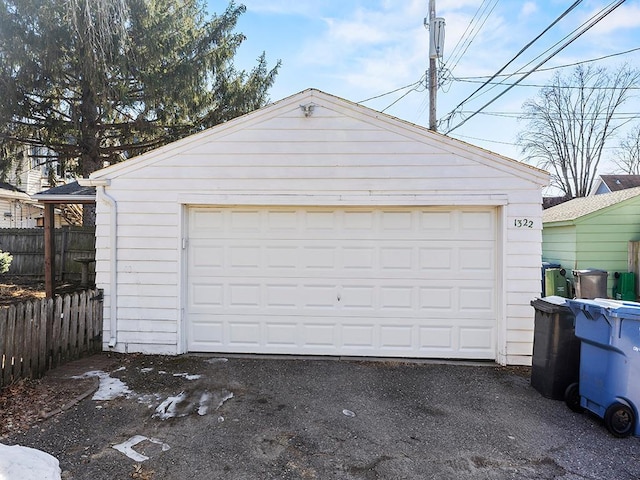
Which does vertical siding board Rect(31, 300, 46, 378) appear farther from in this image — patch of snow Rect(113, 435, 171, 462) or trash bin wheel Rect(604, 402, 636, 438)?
trash bin wheel Rect(604, 402, 636, 438)

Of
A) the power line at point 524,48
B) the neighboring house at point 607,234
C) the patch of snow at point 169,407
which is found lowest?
the patch of snow at point 169,407

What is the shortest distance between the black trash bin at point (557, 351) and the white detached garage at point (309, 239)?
99 centimetres

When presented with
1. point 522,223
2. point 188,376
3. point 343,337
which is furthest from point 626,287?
point 188,376

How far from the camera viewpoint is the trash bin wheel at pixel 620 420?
11.6 feet

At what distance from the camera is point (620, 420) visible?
3553 mm

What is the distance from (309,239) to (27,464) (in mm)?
3889

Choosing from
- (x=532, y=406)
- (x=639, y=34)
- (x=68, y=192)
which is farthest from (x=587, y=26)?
(x=68, y=192)

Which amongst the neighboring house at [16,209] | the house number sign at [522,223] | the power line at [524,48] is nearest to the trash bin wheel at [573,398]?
the house number sign at [522,223]

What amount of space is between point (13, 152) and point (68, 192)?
5.48 meters

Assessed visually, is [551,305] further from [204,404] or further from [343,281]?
[204,404]

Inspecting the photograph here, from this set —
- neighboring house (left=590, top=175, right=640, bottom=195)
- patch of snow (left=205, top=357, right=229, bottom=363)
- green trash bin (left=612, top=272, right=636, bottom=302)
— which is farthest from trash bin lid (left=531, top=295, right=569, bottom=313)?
neighboring house (left=590, top=175, right=640, bottom=195)

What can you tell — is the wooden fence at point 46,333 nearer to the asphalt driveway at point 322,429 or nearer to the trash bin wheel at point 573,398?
the asphalt driveway at point 322,429

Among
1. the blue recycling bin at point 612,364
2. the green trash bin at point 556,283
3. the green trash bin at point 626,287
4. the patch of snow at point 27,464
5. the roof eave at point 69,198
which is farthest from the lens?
the green trash bin at point 556,283

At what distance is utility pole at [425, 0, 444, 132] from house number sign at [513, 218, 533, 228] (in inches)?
176
